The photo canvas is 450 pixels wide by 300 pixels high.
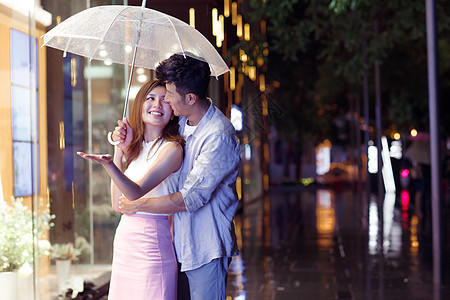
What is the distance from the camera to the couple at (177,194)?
3.99 meters

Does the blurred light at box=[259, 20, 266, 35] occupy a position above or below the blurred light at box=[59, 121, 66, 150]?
above

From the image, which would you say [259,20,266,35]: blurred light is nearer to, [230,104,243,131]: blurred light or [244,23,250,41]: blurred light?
[244,23,250,41]: blurred light

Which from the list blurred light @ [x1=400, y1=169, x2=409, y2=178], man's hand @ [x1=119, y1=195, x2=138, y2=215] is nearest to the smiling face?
man's hand @ [x1=119, y1=195, x2=138, y2=215]

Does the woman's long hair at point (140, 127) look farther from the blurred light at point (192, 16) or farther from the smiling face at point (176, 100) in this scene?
the blurred light at point (192, 16)

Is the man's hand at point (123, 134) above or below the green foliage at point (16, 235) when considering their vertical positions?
above

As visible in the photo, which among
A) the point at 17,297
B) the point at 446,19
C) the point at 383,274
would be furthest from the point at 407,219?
the point at 17,297

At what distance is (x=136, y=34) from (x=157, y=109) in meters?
0.56

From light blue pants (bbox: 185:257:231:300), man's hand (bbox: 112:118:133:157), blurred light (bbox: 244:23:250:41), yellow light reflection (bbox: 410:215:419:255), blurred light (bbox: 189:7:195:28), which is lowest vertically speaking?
yellow light reflection (bbox: 410:215:419:255)

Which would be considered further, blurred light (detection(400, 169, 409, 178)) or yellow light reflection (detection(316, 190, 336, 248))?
blurred light (detection(400, 169, 409, 178))

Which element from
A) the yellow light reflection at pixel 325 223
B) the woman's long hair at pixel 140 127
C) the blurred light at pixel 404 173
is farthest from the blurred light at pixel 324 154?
the woman's long hair at pixel 140 127

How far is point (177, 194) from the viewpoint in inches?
158

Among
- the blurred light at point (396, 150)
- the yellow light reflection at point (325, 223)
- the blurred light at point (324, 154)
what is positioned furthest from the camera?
the blurred light at point (324, 154)

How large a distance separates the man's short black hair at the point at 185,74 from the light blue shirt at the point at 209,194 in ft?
0.48

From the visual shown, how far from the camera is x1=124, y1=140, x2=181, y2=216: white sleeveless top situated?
4219mm
